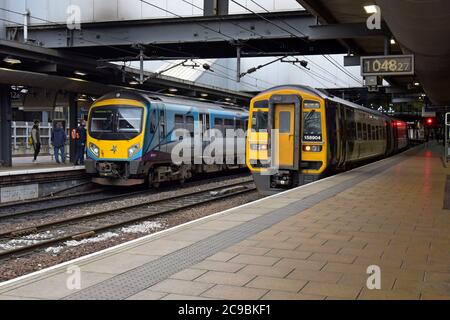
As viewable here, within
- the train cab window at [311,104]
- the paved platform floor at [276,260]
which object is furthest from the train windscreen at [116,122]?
the paved platform floor at [276,260]

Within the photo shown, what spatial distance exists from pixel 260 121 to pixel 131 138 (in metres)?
4.42

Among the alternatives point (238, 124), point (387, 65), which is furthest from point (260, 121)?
point (238, 124)

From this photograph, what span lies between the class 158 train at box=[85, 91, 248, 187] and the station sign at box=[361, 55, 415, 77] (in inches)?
270

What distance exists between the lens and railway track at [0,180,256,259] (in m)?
9.47

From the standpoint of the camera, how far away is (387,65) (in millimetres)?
13750

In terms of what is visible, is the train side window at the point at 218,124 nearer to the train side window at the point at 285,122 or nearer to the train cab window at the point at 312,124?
the train side window at the point at 285,122

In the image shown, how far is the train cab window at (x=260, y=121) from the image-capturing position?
1472 cm

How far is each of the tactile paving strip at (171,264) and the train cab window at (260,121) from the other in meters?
6.13

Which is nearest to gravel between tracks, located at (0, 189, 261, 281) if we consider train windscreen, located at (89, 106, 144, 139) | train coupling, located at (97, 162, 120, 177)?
train coupling, located at (97, 162, 120, 177)

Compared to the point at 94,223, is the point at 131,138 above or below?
above

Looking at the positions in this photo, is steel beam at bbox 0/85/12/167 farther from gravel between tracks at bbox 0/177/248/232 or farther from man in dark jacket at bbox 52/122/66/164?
gravel between tracks at bbox 0/177/248/232

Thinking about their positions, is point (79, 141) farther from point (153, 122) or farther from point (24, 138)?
point (24, 138)
